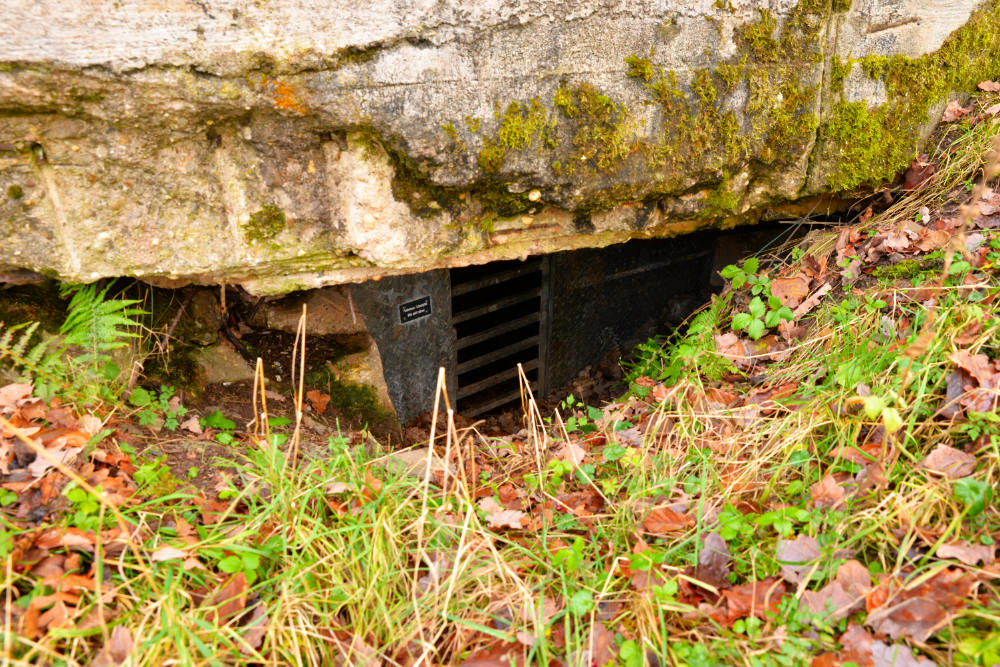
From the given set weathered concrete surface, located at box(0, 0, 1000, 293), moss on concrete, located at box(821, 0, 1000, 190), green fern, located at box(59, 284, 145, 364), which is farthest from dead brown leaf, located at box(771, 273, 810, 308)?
green fern, located at box(59, 284, 145, 364)

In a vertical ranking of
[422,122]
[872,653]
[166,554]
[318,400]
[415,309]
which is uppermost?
[422,122]

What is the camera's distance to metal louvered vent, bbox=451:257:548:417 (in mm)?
4488

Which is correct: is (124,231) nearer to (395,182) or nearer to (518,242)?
(395,182)

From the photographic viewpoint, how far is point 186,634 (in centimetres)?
154

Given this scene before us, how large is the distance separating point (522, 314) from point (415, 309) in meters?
1.07

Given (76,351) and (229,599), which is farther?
(76,351)

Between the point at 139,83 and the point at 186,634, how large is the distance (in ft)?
5.13

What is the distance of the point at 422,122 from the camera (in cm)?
222

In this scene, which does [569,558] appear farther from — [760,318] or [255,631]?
[760,318]

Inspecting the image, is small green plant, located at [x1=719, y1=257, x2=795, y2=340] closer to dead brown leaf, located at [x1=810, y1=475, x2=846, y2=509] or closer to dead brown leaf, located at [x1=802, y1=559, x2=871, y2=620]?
dead brown leaf, located at [x1=810, y1=475, x2=846, y2=509]

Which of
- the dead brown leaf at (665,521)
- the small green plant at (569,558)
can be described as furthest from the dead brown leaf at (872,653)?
the small green plant at (569,558)

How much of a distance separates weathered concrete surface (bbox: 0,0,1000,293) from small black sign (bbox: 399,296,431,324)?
152cm

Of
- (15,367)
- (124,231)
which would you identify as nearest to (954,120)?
(124,231)

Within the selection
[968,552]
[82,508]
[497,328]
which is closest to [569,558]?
[968,552]
